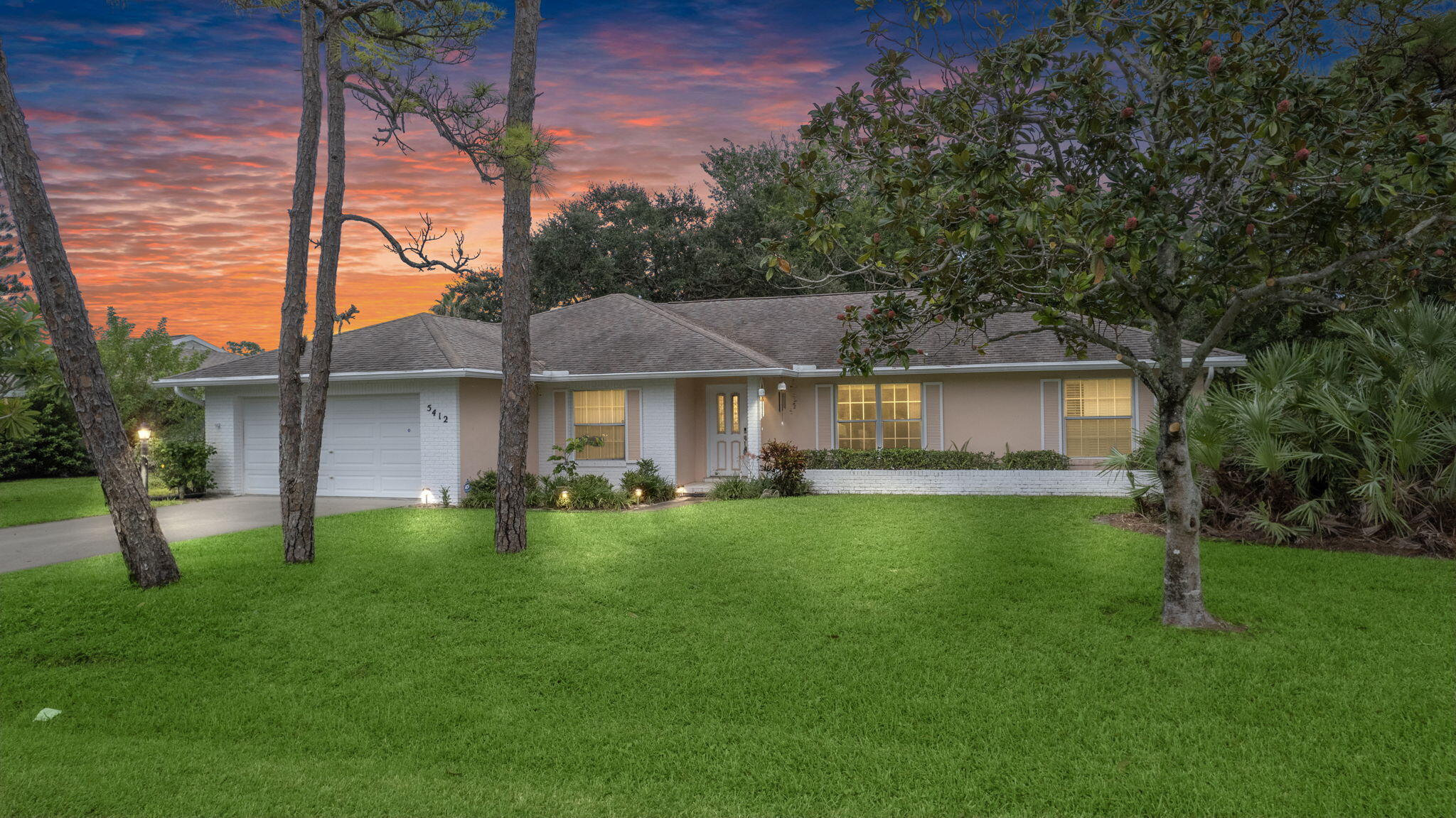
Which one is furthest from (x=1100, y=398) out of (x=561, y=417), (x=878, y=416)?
(x=561, y=417)

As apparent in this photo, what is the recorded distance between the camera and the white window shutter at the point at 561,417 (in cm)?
1850

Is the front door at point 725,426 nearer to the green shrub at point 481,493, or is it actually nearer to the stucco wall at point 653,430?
the stucco wall at point 653,430

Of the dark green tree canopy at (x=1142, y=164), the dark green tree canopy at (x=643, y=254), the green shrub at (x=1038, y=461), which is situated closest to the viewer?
the dark green tree canopy at (x=1142, y=164)

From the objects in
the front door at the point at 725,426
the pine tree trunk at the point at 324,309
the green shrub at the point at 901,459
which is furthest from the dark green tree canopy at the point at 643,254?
the pine tree trunk at the point at 324,309

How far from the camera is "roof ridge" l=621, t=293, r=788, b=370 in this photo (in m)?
17.8

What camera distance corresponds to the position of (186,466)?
17.8 meters

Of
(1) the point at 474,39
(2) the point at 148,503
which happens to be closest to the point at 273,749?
(2) the point at 148,503

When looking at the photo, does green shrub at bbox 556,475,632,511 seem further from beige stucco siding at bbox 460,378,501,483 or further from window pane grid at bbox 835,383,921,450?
window pane grid at bbox 835,383,921,450

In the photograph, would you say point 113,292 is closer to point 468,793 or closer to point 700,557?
point 700,557

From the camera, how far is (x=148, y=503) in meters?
8.81

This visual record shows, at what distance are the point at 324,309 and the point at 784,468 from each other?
9.30 metres

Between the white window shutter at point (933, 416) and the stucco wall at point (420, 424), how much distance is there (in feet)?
32.2

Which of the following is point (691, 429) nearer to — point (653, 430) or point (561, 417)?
point (653, 430)

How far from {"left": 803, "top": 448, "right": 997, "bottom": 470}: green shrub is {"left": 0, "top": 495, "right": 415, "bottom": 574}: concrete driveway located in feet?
28.2
